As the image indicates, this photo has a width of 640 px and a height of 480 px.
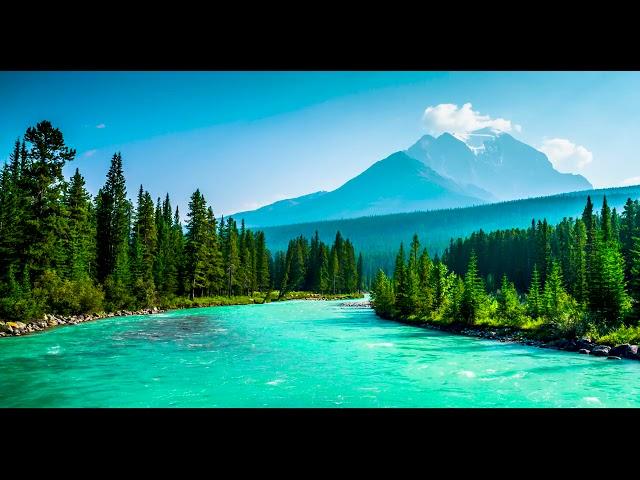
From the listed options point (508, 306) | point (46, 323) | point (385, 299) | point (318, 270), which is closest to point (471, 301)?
point (508, 306)

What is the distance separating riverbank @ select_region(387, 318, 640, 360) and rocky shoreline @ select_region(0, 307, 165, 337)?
20328 millimetres

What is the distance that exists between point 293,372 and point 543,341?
12250mm

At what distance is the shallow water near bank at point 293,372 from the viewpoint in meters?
9.93

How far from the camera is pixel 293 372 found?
1297 cm

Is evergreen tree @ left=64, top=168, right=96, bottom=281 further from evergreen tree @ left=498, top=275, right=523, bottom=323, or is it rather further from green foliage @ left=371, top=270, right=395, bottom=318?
evergreen tree @ left=498, top=275, right=523, bottom=323

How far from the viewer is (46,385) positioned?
10.9 metres

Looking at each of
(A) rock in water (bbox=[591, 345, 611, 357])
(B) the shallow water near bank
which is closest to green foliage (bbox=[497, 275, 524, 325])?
(B) the shallow water near bank

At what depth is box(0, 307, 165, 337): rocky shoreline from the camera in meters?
19.5

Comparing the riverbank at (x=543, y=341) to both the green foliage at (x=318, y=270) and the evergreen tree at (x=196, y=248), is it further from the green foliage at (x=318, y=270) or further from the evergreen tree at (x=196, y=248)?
the green foliage at (x=318, y=270)

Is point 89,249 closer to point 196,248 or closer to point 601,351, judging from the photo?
point 196,248

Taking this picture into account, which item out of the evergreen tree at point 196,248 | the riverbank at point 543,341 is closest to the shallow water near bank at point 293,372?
the riverbank at point 543,341
